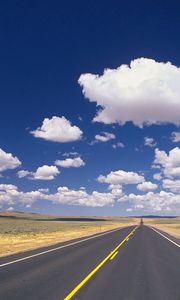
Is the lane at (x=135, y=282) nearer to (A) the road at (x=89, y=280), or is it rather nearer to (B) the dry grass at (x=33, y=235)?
(A) the road at (x=89, y=280)

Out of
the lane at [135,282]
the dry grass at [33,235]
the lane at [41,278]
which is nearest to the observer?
the lane at [41,278]

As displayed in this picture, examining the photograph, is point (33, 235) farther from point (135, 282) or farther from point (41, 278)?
point (135, 282)

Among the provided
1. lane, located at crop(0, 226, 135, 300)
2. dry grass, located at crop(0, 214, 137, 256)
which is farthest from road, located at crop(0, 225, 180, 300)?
dry grass, located at crop(0, 214, 137, 256)

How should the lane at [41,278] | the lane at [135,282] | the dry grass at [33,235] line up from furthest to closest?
1. the dry grass at [33,235]
2. the lane at [135,282]
3. the lane at [41,278]

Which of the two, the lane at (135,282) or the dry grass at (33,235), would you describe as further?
A: the dry grass at (33,235)

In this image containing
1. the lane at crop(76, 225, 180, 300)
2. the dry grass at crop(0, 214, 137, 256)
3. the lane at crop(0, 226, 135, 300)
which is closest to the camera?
the lane at crop(0, 226, 135, 300)

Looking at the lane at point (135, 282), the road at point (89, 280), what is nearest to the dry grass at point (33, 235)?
the road at point (89, 280)

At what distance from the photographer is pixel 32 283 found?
12484 millimetres

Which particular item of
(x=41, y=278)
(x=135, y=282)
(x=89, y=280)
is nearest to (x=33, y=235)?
(x=41, y=278)

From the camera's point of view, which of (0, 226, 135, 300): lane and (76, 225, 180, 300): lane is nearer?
(0, 226, 135, 300): lane

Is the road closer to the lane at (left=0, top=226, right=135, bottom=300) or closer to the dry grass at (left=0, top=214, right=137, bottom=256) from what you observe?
the lane at (left=0, top=226, right=135, bottom=300)

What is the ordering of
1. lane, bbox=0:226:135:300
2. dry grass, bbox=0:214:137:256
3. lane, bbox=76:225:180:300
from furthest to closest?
dry grass, bbox=0:214:137:256, lane, bbox=76:225:180:300, lane, bbox=0:226:135:300

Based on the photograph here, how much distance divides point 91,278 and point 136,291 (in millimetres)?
2632

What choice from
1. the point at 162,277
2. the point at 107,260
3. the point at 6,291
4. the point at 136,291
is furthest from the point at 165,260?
the point at 6,291
